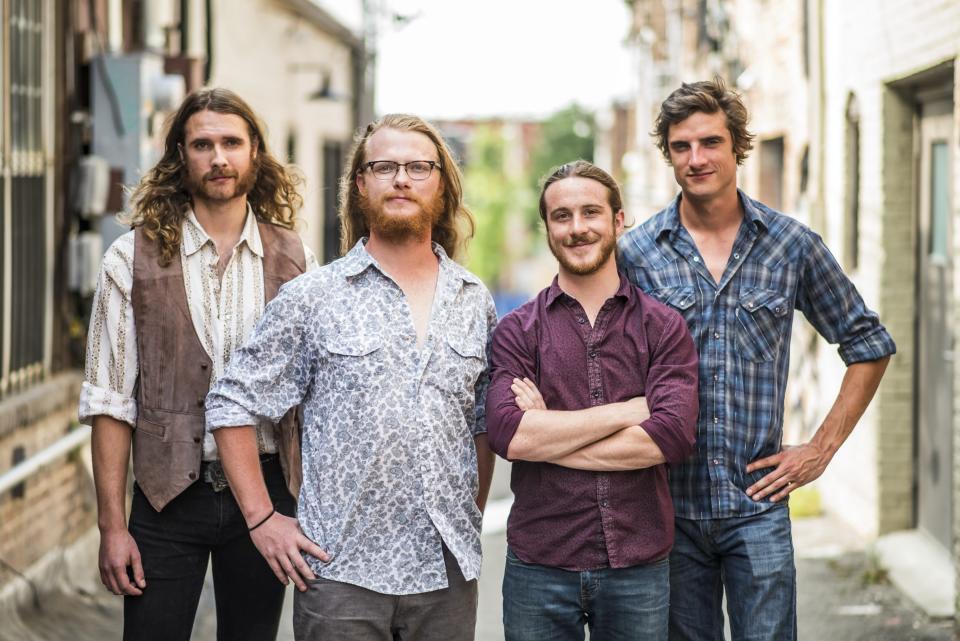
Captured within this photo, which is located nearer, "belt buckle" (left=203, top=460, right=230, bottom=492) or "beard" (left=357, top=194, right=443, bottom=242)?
"beard" (left=357, top=194, right=443, bottom=242)

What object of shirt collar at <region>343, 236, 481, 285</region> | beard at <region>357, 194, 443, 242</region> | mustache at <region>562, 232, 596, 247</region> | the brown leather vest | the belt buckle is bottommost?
the belt buckle

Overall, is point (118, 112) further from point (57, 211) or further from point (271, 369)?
point (271, 369)

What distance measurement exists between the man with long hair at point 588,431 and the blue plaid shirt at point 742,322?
10.0 inches

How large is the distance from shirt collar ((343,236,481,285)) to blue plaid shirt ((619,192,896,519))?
57 centimetres

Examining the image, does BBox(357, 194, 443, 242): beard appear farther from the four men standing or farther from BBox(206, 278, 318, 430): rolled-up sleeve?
BBox(206, 278, 318, 430): rolled-up sleeve

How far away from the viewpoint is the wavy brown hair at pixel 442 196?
3.68 meters

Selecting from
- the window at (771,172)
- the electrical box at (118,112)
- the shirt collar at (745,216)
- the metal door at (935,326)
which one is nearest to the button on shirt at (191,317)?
the shirt collar at (745,216)

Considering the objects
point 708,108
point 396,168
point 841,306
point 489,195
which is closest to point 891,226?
point 841,306

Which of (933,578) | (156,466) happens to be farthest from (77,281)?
(933,578)

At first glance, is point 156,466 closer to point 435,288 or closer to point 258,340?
point 258,340

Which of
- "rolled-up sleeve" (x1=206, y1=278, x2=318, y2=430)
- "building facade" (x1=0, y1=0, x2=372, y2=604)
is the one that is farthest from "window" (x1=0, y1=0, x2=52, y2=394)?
"rolled-up sleeve" (x1=206, y1=278, x2=318, y2=430)

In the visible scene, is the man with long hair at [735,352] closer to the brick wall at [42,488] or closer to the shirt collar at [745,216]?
the shirt collar at [745,216]

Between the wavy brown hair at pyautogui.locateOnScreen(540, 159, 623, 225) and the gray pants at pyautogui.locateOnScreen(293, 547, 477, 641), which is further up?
the wavy brown hair at pyautogui.locateOnScreen(540, 159, 623, 225)

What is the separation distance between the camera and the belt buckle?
12.5ft
